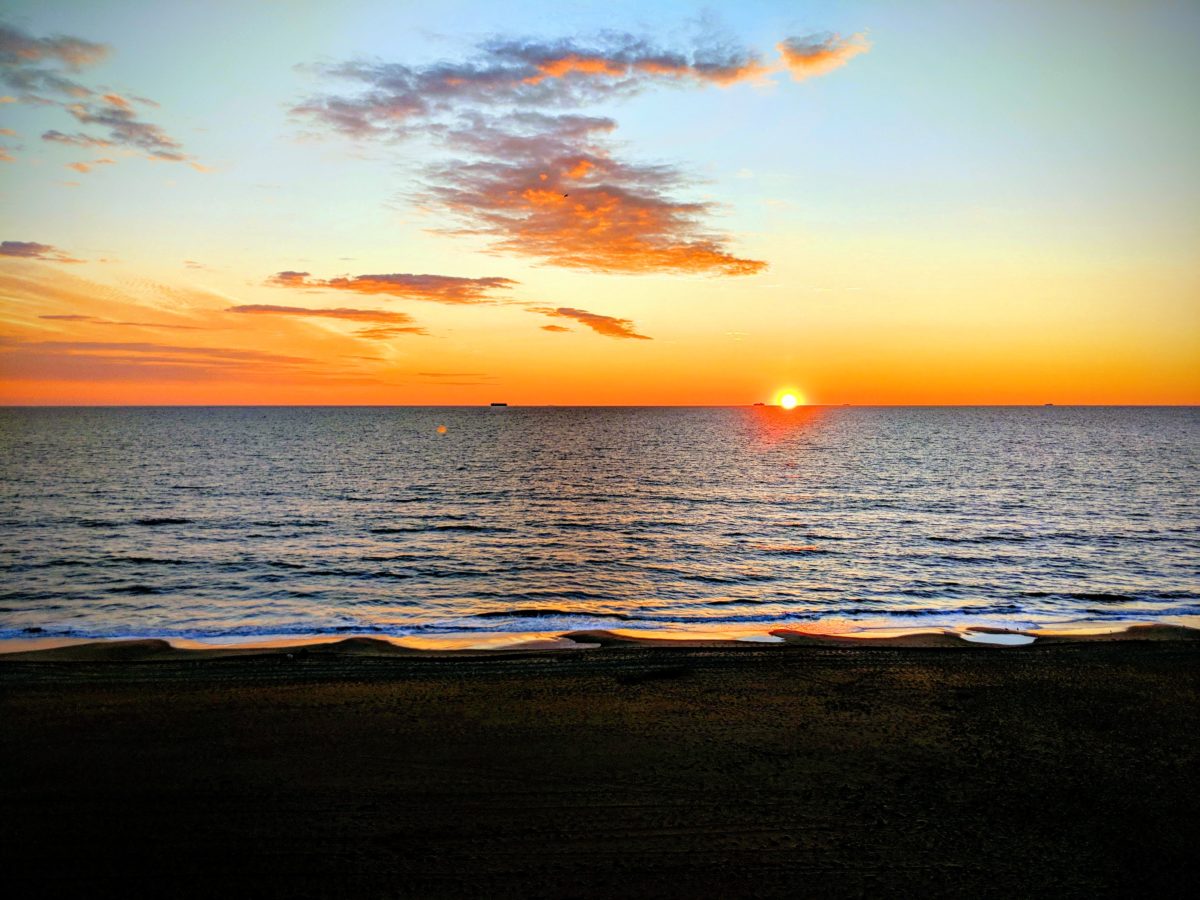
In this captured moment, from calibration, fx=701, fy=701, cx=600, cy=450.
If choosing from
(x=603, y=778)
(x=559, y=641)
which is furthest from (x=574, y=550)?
(x=603, y=778)

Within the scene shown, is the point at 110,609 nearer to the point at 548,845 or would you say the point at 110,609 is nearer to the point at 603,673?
the point at 603,673

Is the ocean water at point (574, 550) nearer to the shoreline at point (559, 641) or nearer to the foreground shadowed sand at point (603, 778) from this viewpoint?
the shoreline at point (559, 641)

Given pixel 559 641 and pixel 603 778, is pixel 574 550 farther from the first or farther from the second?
pixel 603 778

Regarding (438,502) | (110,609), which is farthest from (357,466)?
(110,609)

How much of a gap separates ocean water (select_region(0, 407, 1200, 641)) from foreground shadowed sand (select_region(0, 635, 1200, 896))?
6442 millimetres

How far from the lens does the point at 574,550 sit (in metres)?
31.2

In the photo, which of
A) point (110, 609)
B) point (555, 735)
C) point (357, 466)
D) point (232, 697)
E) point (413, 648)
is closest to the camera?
point (555, 735)

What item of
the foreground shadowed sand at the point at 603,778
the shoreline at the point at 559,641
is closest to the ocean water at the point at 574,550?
the shoreline at the point at 559,641

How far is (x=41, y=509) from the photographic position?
39.2 metres

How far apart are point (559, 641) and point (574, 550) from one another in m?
14.1

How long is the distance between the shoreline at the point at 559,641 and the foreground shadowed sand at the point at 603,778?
1.51 metres

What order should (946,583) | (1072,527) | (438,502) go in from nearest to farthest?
(946,583) → (1072,527) → (438,502)

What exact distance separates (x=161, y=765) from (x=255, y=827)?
254cm

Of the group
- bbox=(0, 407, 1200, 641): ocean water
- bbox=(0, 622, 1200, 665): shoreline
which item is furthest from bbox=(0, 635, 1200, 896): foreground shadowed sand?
bbox=(0, 407, 1200, 641): ocean water
